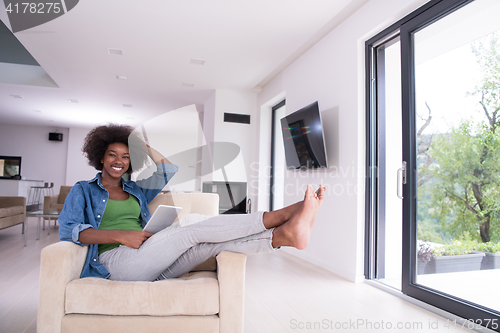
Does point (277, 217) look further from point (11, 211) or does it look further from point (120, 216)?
point (11, 211)

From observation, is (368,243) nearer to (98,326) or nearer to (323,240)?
(323,240)

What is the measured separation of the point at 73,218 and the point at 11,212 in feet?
12.1

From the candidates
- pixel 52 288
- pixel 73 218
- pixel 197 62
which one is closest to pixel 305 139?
pixel 197 62

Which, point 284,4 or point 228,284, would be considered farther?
point 284,4

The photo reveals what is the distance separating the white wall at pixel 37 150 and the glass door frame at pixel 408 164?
9.75 meters

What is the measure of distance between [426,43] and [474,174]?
42.8 inches

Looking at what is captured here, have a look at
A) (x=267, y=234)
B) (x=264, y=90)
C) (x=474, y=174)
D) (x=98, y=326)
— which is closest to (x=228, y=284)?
(x=267, y=234)

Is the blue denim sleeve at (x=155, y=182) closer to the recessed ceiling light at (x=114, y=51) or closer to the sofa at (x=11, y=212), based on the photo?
the recessed ceiling light at (x=114, y=51)

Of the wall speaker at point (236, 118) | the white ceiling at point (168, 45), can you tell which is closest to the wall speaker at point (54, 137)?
the white ceiling at point (168, 45)

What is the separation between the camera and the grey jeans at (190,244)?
1.48 m

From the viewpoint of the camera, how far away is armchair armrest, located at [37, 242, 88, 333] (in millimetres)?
1337

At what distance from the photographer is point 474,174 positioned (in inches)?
80.9

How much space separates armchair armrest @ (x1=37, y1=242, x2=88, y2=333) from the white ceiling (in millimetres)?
2466

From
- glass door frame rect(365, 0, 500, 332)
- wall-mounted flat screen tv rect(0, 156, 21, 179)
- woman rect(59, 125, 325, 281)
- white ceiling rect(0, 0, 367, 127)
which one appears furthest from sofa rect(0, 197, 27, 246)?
wall-mounted flat screen tv rect(0, 156, 21, 179)
